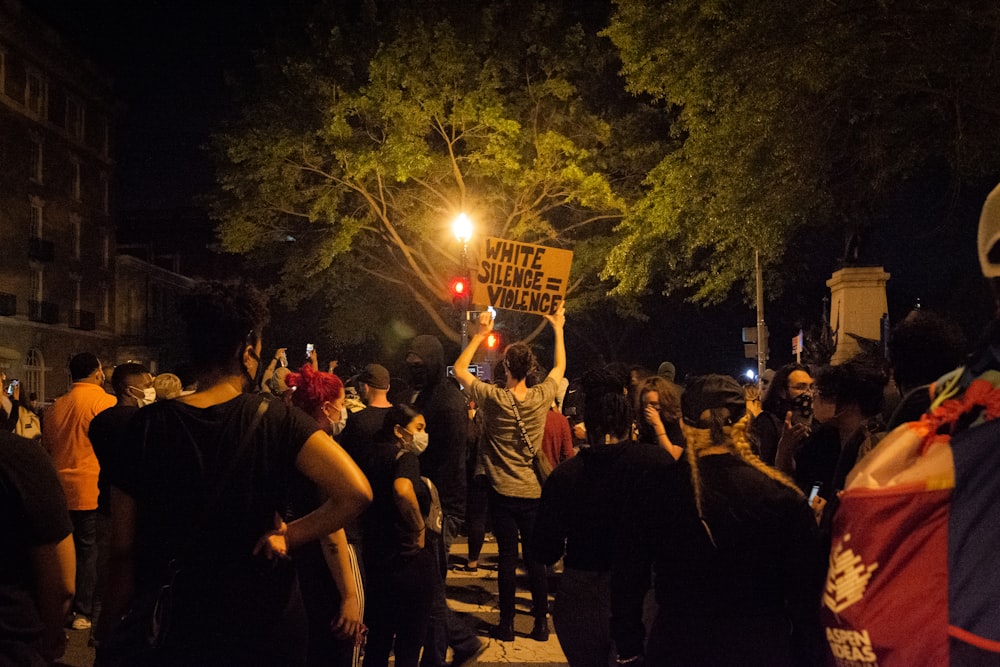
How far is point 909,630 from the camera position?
135cm

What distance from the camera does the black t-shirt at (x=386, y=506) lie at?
13.3 ft

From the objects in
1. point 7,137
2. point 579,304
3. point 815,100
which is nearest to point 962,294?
point 579,304

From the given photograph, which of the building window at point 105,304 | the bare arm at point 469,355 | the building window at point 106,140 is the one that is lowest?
the bare arm at point 469,355

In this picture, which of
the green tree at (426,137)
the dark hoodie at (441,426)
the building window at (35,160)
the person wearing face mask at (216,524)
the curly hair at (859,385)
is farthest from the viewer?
the building window at (35,160)

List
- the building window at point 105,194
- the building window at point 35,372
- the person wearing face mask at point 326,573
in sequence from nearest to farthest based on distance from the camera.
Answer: the person wearing face mask at point 326,573
the building window at point 35,372
the building window at point 105,194

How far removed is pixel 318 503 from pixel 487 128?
1636 cm

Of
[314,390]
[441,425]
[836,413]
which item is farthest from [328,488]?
[441,425]

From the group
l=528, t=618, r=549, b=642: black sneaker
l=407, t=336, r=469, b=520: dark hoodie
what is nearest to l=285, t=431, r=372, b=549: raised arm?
l=407, t=336, r=469, b=520: dark hoodie

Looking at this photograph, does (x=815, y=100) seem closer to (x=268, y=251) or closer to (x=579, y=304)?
(x=579, y=304)

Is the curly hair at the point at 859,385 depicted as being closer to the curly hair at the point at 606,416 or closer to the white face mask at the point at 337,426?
the curly hair at the point at 606,416

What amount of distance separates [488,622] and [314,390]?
2.91 metres

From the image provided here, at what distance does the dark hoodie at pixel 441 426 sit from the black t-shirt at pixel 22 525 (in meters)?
2.97

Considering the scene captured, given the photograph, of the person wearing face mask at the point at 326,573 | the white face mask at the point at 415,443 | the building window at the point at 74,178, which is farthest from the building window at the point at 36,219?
the white face mask at the point at 415,443

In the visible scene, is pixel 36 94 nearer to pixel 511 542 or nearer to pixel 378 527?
pixel 511 542
